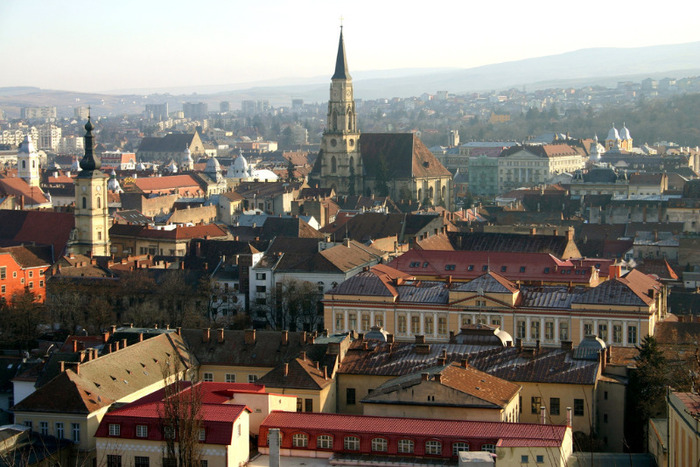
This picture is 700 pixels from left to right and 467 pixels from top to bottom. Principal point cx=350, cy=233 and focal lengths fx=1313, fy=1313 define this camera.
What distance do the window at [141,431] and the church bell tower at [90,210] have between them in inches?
1597

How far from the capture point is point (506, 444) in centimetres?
3084

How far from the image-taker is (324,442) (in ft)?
109

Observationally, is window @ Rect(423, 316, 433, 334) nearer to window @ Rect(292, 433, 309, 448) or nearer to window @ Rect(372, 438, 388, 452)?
window @ Rect(292, 433, 309, 448)

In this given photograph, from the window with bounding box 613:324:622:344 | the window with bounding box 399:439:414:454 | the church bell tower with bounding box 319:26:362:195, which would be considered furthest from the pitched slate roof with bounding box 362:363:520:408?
the church bell tower with bounding box 319:26:362:195

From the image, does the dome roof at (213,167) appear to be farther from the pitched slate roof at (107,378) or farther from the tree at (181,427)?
the tree at (181,427)

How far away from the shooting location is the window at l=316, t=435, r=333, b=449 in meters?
33.2

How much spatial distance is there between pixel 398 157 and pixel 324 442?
7902 centimetres

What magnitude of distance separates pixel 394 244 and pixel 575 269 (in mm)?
15926

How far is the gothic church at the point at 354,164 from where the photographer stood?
4296 inches

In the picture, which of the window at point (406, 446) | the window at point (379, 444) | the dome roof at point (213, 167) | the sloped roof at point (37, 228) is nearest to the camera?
the window at point (406, 446)

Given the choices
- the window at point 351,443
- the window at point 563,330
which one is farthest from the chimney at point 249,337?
the window at point 563,330

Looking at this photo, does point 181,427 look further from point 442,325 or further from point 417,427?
point 442,325

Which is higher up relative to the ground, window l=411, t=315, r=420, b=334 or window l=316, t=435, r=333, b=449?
window l=316, t=435, r=333, b=449

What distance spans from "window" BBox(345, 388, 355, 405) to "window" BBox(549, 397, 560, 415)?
5928mm
